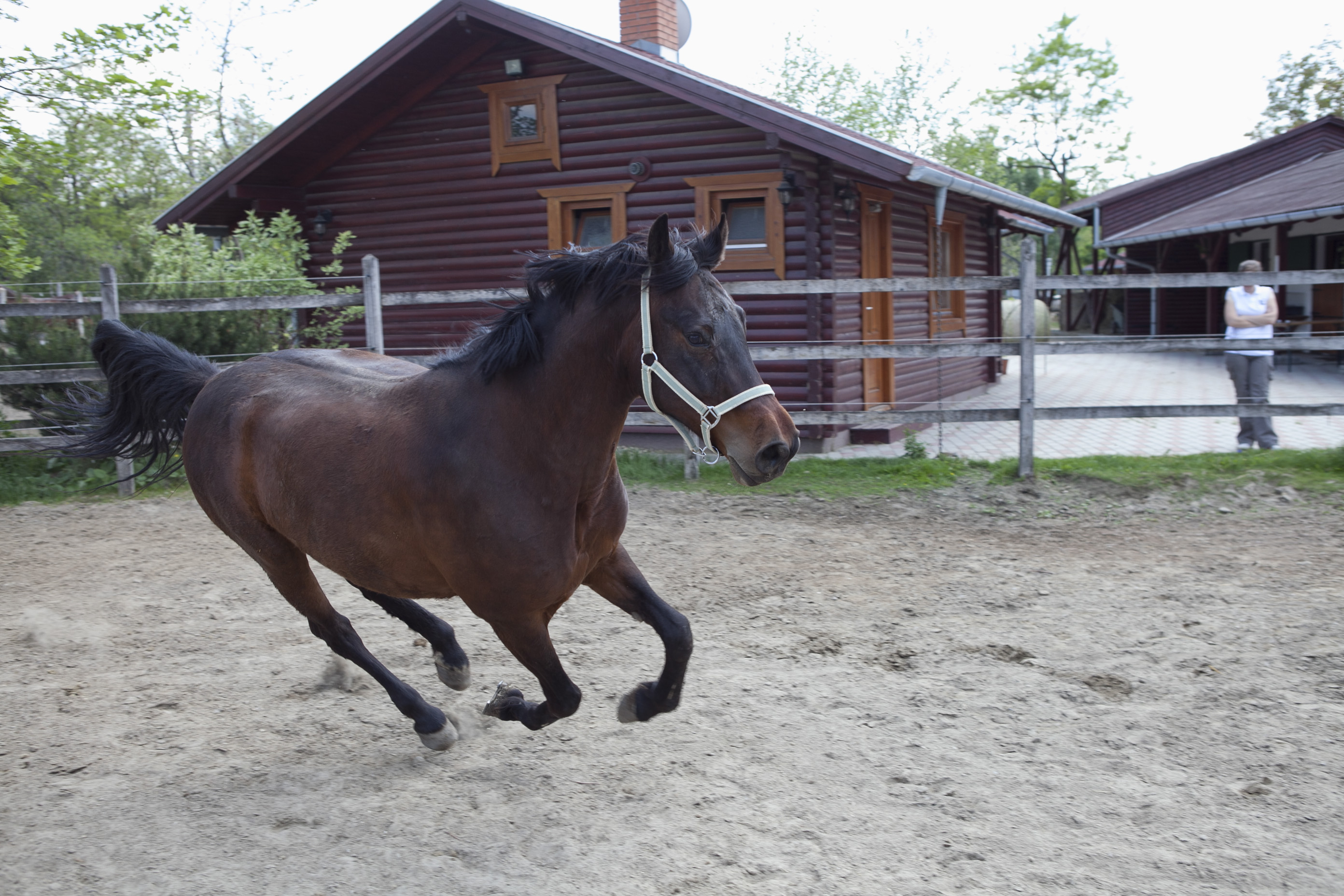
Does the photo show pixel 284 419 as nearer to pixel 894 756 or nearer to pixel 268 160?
pixel 894 756

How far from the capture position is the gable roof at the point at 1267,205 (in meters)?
16.2

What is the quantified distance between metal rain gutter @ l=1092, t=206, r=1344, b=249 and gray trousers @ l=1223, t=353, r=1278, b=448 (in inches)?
328

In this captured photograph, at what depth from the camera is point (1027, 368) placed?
787 cm

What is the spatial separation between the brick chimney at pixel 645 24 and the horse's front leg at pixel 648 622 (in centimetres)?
1150

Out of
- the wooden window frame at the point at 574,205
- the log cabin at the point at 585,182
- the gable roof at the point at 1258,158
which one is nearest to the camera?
the log cabin at the point at 585,182

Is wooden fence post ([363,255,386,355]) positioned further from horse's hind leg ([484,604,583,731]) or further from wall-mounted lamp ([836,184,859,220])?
horse's hind leg ([484,604,583,731])

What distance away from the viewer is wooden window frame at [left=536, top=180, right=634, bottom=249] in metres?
10.7

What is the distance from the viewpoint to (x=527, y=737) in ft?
11.9

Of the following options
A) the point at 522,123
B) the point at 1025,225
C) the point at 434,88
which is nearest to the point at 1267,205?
the point at 1025,225

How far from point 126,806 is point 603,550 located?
1.81m

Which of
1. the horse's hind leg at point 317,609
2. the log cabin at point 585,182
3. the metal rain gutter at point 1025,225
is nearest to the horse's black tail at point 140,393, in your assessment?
the horse's hind leg at point 317,609

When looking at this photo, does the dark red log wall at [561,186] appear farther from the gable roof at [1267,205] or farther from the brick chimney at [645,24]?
the gable roof at [1267,205]

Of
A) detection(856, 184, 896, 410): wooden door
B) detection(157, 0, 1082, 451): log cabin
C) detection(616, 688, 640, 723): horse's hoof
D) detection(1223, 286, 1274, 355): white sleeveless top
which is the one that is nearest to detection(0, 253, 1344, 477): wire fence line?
detection(1223, 286, 1274, 355): white sleeveless top

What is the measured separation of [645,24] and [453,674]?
1156cm
